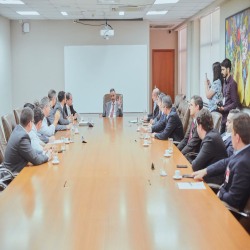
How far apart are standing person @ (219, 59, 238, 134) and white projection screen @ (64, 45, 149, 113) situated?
409 centimetres

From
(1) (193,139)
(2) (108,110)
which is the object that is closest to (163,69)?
(2) (108,110)

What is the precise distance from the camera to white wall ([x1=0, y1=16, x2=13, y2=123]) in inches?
416

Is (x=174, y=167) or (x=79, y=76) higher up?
(x=79, y=76)

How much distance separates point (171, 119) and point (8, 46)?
6931 mm

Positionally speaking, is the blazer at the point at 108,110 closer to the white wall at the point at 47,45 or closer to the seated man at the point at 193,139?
the white wall at the point at 47,45

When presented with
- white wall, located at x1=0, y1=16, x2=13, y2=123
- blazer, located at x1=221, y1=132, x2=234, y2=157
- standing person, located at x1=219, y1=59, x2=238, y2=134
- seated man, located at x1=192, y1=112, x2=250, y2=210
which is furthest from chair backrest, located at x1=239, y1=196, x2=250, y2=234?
white wall, located at x1=0, y1=16, x2=13, y2=123

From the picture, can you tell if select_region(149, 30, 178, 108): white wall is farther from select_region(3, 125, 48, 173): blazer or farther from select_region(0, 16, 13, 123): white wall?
select_region(3, 125, 48, 173): blazer

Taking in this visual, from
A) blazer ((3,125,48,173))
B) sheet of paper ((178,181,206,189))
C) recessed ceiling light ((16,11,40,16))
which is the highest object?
recessed ceiling light ((16,11,40,16))

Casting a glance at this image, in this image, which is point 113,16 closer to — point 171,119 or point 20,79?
point 20,79

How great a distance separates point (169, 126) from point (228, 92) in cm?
210

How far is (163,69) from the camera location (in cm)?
1531

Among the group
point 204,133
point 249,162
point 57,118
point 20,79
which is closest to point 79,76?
point 20,79

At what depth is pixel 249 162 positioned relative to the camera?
9.68ft

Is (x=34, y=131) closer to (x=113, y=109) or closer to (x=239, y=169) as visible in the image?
(x=239, y=169)
